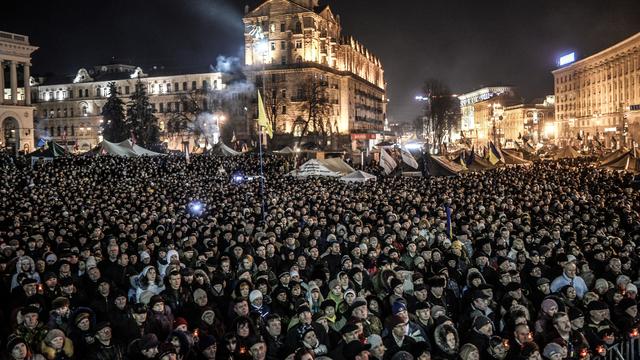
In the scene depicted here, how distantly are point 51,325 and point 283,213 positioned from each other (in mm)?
10100

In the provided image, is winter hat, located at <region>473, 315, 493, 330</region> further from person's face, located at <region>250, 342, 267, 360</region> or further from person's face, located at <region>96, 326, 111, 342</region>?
person's face, located at <region>96, 326, 111, 342</region>

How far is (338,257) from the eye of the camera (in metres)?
11.3

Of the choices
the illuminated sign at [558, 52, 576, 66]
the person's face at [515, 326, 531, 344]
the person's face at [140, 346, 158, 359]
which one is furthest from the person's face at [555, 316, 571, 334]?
the illuminated sign at [558, 52, 576, 66]

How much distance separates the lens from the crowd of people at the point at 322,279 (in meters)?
6.64

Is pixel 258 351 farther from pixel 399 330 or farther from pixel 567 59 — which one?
pixel 567 59

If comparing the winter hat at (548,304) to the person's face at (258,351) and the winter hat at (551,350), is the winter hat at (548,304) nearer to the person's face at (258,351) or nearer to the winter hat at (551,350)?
the winter hat at (551,350)

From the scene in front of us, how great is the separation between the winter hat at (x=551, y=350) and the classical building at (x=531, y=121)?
4691 inches

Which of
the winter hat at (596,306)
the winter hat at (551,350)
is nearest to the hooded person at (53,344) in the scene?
the winter hat at (551,350)

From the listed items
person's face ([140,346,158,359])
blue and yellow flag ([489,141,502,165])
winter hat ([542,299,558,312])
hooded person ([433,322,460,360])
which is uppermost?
blue and yellow flag ([489,141,502,165])

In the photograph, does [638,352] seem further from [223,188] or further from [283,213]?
[223,188]

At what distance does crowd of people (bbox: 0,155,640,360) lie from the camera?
6645 millimetres

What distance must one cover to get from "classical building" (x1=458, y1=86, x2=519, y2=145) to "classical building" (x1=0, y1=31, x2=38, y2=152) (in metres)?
98.0

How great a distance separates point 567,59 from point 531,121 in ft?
56.0

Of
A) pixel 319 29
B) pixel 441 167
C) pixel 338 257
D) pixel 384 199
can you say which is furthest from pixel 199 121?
pixel 338 257
